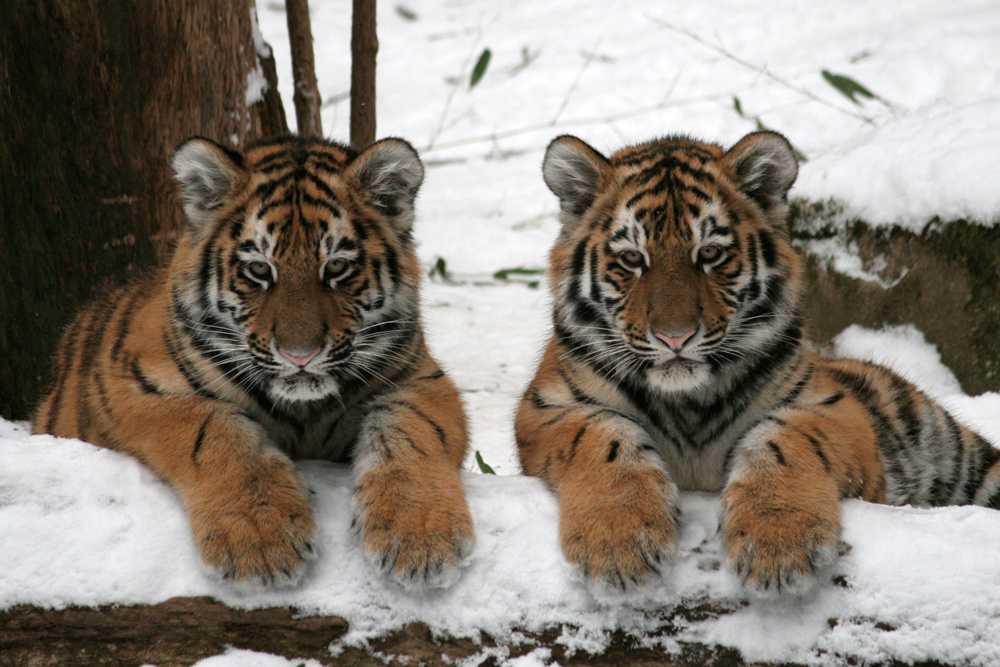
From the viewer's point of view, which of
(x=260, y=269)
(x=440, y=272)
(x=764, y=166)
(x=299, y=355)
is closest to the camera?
(x=299, y=355)

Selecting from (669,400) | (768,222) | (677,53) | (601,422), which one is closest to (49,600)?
(601,422)

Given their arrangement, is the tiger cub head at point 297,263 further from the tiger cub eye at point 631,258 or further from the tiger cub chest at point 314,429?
the tiger cub eye at point 631,258

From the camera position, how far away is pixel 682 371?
83.5 inches

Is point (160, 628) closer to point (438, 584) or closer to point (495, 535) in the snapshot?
Answer: point (438, 584)

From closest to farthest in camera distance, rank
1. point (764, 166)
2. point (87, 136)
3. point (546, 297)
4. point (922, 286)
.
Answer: point (764, 166)
point (87, 136)
point (922, 286)
point (546, 297)

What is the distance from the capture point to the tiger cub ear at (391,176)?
2232 millimetres

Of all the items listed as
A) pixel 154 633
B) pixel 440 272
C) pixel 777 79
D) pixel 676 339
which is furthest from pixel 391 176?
pixel 777 79

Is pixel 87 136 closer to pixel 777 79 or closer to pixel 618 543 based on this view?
pixel 618 543

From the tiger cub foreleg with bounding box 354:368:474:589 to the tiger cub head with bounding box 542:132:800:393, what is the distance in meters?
0.40

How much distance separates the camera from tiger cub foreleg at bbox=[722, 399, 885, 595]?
5.72 feet

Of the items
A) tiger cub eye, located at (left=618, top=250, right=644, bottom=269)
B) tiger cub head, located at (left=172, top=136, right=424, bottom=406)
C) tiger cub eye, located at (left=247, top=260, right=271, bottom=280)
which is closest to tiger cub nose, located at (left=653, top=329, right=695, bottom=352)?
tiger cub eye, located at (left=618, top=250, right=644, bottom=269)

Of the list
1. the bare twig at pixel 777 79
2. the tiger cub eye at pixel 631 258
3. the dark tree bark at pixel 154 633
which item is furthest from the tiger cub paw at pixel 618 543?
the bare twig at pixel 777 79

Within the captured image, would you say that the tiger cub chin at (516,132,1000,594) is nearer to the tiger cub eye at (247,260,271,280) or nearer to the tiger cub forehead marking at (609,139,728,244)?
the tiger cub forehead marking at (609,139,728,244)

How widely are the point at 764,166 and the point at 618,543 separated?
1042 millimetres
